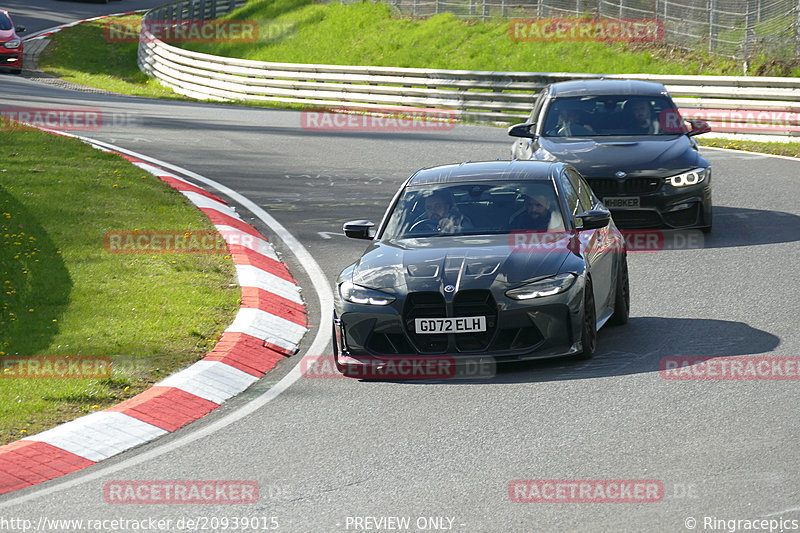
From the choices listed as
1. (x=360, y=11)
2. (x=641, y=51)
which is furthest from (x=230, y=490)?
(x=360, y=11)

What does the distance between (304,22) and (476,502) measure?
1619 inches

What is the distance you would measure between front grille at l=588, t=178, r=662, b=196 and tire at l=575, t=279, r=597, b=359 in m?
4.60

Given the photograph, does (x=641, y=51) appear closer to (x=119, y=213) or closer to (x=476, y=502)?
(x=119, y=213)

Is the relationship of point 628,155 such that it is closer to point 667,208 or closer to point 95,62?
point 667,208

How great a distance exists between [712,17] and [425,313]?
24.5 m

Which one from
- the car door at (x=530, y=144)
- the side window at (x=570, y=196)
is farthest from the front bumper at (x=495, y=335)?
the car door at (x=530, y=144)

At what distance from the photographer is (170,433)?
746 cm

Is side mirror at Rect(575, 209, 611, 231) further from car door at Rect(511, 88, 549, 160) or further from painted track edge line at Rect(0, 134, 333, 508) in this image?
car door at Rect(511, 88, 549, 160)

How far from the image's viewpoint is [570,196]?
9.84m

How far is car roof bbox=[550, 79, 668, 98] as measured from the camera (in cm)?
1480

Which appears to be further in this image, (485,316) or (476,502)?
(485,316)

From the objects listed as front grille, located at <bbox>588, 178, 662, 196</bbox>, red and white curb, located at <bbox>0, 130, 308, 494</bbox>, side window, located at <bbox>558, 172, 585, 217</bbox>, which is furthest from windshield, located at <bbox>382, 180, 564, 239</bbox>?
front grille, located at <bbox>588, 178, 662, 196</bbox>

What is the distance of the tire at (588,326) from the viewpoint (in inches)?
335

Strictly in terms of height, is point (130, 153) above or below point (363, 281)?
below
